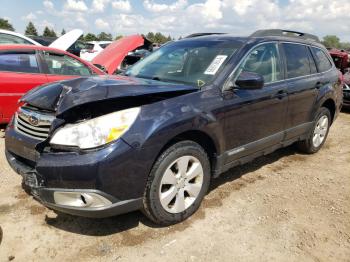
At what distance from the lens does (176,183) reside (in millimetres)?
3221

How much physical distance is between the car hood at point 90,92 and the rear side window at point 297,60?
5.59ft

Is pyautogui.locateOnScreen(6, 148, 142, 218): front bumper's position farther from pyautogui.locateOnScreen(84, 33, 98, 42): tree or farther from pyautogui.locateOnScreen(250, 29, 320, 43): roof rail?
pyautogui.locateOnScreen(84, 33, 98, 42): tree

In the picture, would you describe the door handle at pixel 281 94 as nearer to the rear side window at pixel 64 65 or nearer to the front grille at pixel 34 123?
the front grille at pixel 34 123

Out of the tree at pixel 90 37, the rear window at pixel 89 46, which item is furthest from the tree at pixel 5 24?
the rear window at pixel 89 46

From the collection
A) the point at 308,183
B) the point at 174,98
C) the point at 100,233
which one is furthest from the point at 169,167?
the point at 308,183

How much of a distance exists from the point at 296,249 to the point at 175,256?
102 cm

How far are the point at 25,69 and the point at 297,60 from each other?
14.3 ft

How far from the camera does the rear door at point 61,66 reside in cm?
645

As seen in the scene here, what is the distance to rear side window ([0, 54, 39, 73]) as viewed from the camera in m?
6.01

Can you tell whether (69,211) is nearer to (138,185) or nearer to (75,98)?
(138,185)

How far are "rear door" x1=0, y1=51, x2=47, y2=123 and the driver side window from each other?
12.7 feet

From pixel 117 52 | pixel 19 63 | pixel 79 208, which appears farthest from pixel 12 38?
pixel 79 208

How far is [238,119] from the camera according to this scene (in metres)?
3.70

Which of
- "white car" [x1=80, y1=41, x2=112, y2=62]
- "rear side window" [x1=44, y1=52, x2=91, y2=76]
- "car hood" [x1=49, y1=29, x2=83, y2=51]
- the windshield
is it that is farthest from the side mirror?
"white car" [x1=80, y1=41, x2=112, y2=62]
